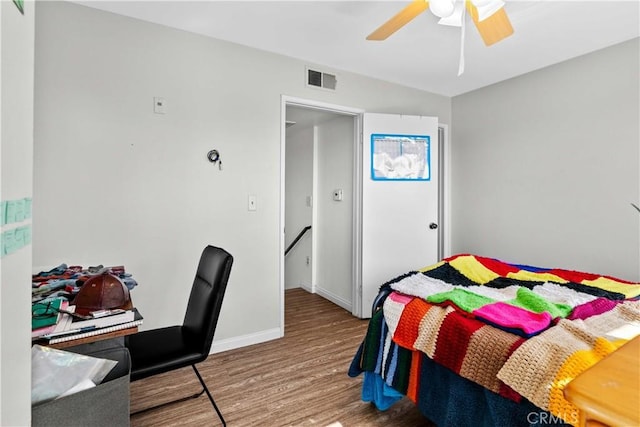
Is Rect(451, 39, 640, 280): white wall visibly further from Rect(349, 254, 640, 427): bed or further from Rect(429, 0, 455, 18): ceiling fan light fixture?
Rect(429, 0, 455, 18): ceiling fan light fixture

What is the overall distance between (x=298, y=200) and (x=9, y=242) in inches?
154

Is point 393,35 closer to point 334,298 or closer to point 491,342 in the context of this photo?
point 491,342

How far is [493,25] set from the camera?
1.78m

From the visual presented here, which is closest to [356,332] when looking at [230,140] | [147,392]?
[147,392]

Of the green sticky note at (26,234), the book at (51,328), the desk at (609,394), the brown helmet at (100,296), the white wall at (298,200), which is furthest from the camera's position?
the white wall at (298,200)

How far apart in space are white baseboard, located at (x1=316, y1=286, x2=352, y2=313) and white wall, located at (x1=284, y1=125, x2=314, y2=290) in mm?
227

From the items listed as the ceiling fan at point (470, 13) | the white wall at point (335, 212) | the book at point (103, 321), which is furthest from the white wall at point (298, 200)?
the book at point (103, 321)

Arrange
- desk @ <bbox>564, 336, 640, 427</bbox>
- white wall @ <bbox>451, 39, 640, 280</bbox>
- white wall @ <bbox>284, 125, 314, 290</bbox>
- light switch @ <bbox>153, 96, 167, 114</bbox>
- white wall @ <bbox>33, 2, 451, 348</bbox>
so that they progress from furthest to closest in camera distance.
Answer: white wall @ <bbox>284, 125, 314, 290</bbox> → white wall @ <bbox>451, 39, 640, 280</bbox> → light switch @ <bbox>153, 96, 167, 114</bbox> → white wall @ <bbox>33, 2, 451, 348</bbox> → desk @ <bbox>564, 336, 640, 427</bbox>

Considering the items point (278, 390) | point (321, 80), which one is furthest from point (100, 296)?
point (321, 80)

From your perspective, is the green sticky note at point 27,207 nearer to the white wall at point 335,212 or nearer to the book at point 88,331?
the book at point 88,331

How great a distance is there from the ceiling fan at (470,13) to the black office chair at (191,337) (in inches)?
62.0

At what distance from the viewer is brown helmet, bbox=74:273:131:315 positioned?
3.90 ft

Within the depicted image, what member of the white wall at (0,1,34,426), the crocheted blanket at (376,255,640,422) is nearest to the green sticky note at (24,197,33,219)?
the white wall at (0,1,34,426)

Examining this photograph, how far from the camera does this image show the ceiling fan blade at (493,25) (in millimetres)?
1681
